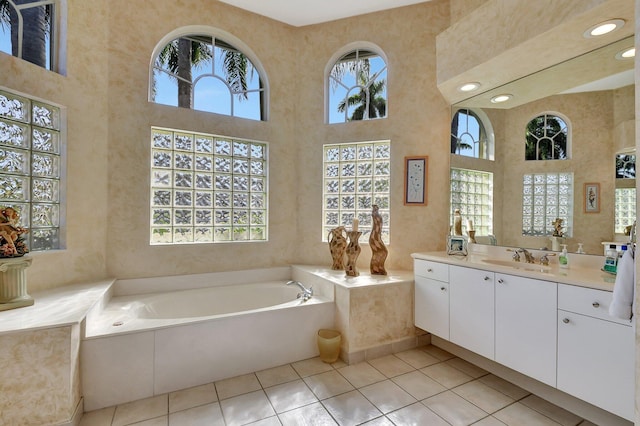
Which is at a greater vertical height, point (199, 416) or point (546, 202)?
point (546, 202)

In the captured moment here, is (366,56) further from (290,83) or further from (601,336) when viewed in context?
(601,336)

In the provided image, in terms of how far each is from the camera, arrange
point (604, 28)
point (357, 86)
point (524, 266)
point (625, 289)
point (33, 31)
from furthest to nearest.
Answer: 1. point (357, 86)
2. point (33, 31)
3. point (524, 266)
4. point (604, 28)
5. point (625, 289)

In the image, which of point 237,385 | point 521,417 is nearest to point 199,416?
point 237,385

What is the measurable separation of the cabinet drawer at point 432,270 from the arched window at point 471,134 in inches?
45.1

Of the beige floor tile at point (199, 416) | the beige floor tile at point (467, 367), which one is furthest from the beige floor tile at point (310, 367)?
the beige floor tile at point (467, 367)

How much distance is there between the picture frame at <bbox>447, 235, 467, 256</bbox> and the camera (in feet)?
8.77

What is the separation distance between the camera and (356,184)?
11.5ft

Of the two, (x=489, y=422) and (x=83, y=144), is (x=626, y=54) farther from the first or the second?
(x=83, y=144)

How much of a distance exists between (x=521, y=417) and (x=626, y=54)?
239cm

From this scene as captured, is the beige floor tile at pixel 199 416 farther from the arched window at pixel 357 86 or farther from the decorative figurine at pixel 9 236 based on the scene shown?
the arched window at pixel 357 86

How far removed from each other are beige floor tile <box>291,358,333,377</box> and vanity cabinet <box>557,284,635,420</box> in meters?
Answer: 1.56

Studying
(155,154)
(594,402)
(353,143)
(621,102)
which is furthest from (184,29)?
(594,402)

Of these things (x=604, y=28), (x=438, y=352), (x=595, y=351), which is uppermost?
(x=604, y=28)

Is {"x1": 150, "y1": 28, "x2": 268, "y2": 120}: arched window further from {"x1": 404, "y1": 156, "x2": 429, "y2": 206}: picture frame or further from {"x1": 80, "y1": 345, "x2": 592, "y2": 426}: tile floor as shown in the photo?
{"x1": 80, "y1": 345, "x2": 592, "y2": 426}: tile floor
